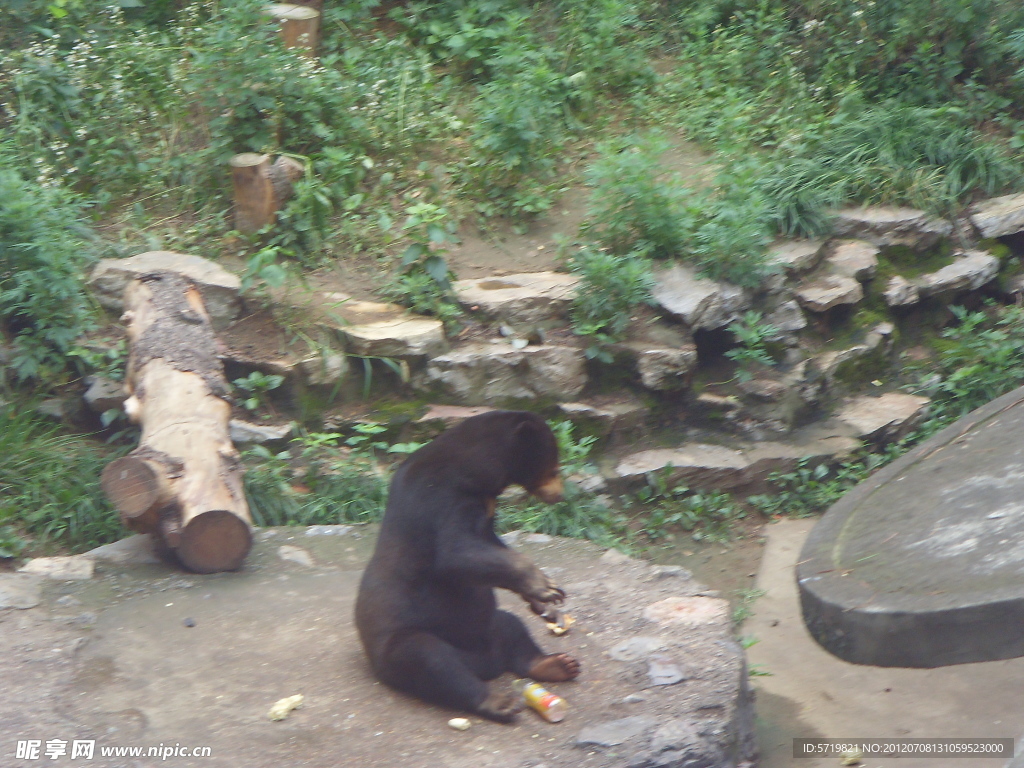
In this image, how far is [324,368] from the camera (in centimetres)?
559

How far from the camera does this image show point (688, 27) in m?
9.12

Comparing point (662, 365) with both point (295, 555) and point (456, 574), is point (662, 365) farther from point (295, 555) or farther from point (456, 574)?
point (456, 574)

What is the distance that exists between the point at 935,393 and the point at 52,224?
5332mm

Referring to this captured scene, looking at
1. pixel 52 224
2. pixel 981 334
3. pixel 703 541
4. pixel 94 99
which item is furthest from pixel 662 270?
pixel 94 99

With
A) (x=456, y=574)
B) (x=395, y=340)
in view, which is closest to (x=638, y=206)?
(x=395, y=340)

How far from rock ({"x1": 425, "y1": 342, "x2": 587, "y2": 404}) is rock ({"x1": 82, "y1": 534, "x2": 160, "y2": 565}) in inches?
74.2

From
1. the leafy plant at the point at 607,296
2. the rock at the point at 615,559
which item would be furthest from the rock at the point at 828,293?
the rock at the point at 615,559

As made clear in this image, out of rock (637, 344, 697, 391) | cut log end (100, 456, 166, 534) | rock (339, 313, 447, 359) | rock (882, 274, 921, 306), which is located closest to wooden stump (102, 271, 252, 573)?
cut log end (100, 456, 166, 534)

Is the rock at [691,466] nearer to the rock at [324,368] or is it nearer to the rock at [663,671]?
the rock at [324,368]

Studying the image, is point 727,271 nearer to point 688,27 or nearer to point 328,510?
point 328,510

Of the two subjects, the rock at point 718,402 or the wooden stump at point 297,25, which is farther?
the wooden stump at point 297,25

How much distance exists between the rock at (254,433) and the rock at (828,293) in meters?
3.36

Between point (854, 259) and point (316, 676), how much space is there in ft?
16.0

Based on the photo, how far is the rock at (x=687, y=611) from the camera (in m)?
3.75
